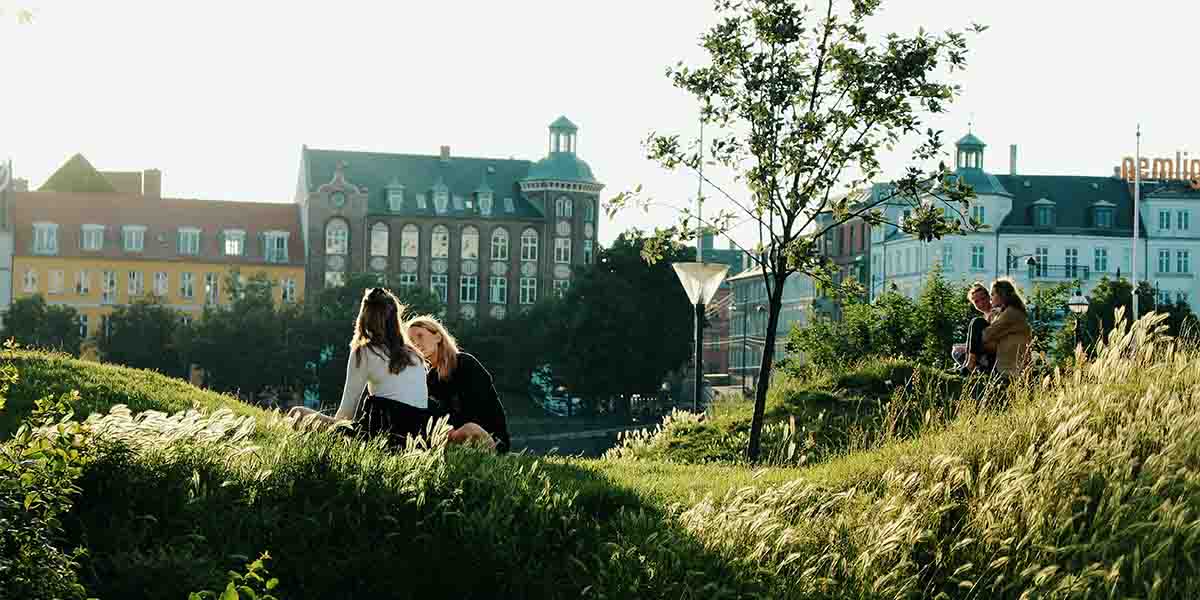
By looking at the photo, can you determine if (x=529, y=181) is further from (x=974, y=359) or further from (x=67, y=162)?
(x=974, y=359)

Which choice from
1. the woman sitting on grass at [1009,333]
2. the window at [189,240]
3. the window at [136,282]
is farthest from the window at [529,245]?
A: the woman sitting on grass at [1009,333]

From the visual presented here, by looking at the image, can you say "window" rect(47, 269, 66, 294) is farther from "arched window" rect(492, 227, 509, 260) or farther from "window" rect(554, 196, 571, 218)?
"window" rect(554, 196, 571, 218)

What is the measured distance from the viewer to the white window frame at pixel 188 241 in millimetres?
114750

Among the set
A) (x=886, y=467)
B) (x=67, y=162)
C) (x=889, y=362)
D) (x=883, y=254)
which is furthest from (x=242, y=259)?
(x=886, y=467)

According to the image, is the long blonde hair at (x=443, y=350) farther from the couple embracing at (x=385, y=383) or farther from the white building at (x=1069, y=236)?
the white building at (x=1069, y=236)

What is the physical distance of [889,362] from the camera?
25438 millimetres

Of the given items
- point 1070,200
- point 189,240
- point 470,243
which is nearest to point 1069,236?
point 1070,200

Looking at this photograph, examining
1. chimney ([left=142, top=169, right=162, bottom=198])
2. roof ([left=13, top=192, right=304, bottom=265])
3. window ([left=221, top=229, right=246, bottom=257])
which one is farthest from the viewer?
chimney ([left=142, top=169, right=162, bottom=198])

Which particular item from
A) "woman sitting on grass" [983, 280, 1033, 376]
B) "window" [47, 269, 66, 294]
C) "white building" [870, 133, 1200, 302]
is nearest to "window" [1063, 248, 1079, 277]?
"white building" [870, 133, 1200, 302]

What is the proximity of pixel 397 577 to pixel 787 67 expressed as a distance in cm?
1099

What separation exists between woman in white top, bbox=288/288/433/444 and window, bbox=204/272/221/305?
340ft

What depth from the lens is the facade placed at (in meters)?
118

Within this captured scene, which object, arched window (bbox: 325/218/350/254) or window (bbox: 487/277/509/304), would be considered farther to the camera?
window (bbox: 487/277/509/304)

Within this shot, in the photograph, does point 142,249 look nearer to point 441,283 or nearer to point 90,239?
point 90,239
